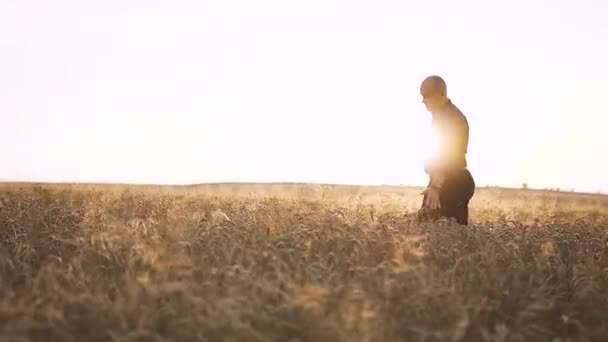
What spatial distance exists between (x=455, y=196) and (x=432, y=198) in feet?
1.26

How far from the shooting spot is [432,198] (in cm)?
810

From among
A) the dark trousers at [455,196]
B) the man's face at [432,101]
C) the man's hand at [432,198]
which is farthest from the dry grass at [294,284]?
the man's face at [432,101]

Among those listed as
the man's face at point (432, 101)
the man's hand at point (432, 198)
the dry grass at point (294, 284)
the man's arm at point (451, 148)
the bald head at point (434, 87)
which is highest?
the bald head at point (434, 87)

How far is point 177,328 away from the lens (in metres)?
3.89

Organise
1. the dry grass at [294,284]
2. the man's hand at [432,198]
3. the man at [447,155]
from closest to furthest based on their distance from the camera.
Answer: the dry grass at [294,284] → the man's hand at [432,198] → the man at [447,155]

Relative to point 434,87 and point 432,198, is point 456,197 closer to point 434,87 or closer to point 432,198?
point 432,198

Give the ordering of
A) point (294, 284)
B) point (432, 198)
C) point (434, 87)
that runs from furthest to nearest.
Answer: point (434, 87), point (432, 198), point (294, 284)

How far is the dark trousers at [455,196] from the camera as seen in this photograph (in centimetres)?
829

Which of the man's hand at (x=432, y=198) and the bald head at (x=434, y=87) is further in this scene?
the bald head at (x=434, y=87)

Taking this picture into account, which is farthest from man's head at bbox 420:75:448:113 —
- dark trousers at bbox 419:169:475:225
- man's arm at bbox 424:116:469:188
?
dark trousers at bbox 419:169:475:225

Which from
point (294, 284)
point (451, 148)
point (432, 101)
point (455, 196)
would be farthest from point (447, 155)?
point (294, 284)

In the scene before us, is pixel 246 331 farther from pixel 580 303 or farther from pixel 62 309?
pixel 580 303

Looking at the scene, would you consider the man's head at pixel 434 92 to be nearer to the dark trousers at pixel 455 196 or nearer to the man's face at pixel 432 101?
the man's face at pixel 432 101

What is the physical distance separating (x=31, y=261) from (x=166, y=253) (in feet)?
4.41
